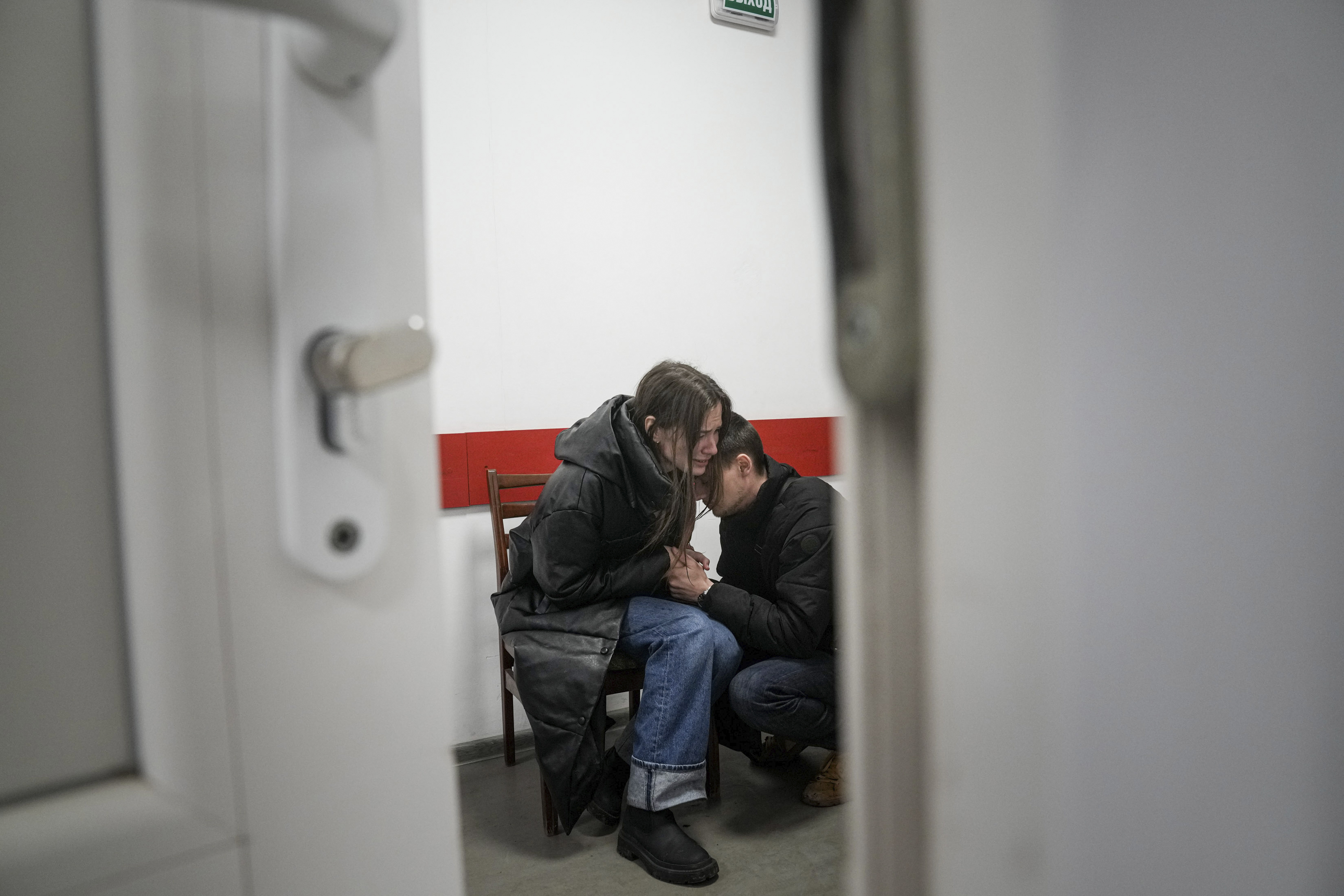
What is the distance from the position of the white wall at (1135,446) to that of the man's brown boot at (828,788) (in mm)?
1919

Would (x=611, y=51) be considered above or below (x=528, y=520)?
above

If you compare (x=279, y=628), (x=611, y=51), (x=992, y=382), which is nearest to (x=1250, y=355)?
(x=992, y=382)

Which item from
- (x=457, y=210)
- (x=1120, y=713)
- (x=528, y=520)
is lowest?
(x=528, y=520)

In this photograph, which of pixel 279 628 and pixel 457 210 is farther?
pixel 457 210

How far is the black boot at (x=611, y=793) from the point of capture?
83.0 inches

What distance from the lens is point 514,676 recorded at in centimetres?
211

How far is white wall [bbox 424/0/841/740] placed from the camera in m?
2.50

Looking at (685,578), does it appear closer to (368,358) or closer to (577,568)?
(577,568)

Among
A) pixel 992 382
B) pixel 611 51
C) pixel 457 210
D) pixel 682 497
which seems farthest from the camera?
pixel 611 51

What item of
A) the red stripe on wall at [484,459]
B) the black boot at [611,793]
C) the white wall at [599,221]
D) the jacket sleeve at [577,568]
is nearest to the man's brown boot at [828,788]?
the black boot at [611,793]

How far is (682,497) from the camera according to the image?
216 cm

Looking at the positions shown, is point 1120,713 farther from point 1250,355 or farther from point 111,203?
point 111,203

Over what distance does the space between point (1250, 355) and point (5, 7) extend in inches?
20.6

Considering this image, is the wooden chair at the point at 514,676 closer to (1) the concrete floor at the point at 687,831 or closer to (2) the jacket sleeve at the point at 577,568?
(1) the concrete floor at the point at 687,831
